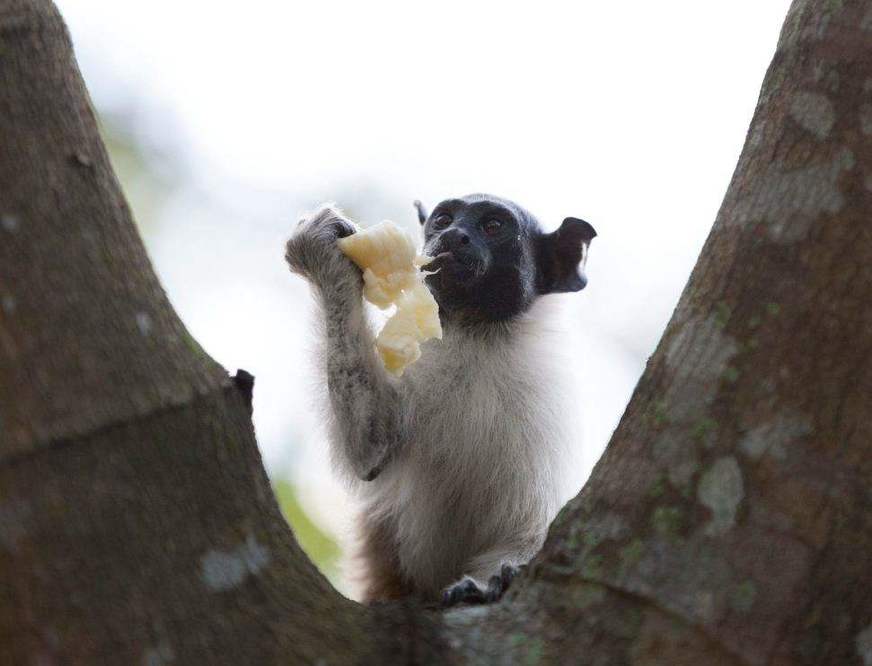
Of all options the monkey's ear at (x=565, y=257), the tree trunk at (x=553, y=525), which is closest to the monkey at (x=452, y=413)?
the monkey's ear at (x=565, y=257)

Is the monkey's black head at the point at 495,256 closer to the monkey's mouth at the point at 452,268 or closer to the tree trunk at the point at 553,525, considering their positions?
the monkey's mouth at the point at 452,268

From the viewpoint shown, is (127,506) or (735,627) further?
(735,627)

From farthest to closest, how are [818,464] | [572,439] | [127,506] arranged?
1. [572,439]
2. [818,464]
3. [127,506]

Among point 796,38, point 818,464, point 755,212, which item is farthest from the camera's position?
point 796,38

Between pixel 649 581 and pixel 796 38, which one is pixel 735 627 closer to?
pixel 649 581

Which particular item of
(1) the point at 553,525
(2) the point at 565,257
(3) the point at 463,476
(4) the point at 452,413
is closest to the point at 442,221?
(2) the point at 565,257

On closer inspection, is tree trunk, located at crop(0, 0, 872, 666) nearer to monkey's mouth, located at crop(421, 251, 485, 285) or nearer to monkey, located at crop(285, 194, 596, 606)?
monkey, located at crop(285, 194, 596, 606)

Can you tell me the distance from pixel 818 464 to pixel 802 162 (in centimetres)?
69

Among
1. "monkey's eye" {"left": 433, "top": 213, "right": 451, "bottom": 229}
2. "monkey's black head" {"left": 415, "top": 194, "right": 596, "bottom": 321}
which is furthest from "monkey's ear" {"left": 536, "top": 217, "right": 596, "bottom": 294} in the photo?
"monkey's eye" {"left": 433, "top": 213, "right": 451, "bottom": 229}

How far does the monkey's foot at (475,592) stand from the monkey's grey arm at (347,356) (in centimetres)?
82

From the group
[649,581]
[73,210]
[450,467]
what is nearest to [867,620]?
[649,581]

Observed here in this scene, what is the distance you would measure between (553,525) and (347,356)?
190 centimetres

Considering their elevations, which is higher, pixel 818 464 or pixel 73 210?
pixel 73 210

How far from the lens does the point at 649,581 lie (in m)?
2.30
